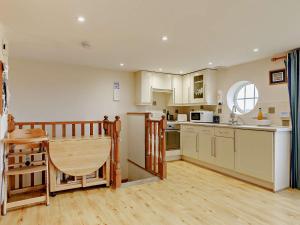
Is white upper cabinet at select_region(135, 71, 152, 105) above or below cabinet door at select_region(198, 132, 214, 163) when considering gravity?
above

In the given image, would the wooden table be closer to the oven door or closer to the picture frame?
the oven door

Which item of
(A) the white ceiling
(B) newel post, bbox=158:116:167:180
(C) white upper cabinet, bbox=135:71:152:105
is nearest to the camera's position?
(A) the white ceiling

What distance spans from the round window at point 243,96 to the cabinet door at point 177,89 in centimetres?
132

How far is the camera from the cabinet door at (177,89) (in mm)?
5281

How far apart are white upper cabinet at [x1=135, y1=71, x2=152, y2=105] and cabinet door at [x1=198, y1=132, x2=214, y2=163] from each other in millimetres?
1519

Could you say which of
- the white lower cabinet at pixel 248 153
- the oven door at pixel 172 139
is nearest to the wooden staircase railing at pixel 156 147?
the oven door at pixel 172 139

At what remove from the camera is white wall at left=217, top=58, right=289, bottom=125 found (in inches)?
137

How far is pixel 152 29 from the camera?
8.13 ft

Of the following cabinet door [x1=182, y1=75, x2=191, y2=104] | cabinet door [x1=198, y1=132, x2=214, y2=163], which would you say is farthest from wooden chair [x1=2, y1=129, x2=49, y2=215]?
cabinet door [x1=182, y1=75, x2=191, y2=104]

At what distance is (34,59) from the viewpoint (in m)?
3.93

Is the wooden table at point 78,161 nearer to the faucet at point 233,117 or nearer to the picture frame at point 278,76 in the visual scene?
the faucet at point 233,117

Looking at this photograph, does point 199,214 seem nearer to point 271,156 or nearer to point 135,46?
point 271,156

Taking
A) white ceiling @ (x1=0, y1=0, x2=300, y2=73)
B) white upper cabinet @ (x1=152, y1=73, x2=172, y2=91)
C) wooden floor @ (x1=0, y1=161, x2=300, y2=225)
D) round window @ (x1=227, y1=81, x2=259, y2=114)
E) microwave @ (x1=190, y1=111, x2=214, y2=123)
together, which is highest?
white ceiling @ (x1=0, y1=0, x2=300, y2=73)

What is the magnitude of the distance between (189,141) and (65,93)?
9.68 feet
